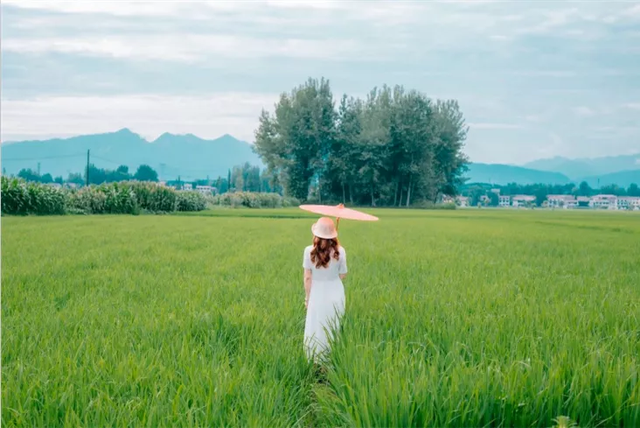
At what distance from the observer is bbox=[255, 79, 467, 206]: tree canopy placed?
172ft

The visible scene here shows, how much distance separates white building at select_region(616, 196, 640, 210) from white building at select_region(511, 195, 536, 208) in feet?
44.4

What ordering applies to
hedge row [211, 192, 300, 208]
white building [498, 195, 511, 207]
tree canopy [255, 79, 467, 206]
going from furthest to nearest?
1. white building [498, 195, 511, 207]
2. tree canopy [255, 79, 467, 206]
3. hedge row [211, 192, 300, 208]

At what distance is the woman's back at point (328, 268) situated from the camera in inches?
145

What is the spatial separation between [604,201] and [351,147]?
40.2m

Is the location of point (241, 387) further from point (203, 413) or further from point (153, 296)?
point (153, 296)

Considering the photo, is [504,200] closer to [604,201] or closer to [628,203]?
Answer: [604,201]

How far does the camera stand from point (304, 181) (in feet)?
173

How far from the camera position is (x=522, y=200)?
86.9 meters

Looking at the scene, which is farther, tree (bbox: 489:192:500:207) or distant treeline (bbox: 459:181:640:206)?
tree (bbox: 489:192:500:207)

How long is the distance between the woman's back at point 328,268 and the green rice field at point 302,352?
391mm

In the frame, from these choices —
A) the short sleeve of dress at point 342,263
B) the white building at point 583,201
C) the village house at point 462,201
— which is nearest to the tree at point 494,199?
the white building at point 583,201

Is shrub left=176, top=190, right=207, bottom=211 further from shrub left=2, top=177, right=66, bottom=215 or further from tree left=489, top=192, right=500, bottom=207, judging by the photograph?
tree left=489, top=192, right=500, bottom=207

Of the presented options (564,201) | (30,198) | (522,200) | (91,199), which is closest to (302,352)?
(30,198)

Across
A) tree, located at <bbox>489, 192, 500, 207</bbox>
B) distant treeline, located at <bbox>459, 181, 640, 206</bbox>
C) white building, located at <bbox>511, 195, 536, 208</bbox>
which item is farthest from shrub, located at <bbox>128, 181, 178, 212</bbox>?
tree, located at <bbox>489, 192, 500, 207</bbox>
